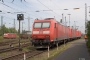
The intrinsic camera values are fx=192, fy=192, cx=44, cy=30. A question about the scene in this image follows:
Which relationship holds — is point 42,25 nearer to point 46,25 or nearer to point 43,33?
point 46,25

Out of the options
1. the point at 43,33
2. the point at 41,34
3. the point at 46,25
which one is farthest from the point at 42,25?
the point at 41,34

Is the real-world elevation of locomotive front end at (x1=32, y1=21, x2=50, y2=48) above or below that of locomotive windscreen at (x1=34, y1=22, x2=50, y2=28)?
below

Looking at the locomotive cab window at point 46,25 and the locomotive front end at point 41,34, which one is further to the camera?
the locomotive cab window at point 46,25

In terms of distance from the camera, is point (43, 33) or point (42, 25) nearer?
point (43, 33)

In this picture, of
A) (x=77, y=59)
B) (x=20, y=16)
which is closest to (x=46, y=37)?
(x=20, y=16)

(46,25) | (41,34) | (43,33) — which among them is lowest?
(41,34)

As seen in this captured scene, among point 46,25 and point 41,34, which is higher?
point 46,25

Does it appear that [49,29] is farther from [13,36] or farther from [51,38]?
[13,36]

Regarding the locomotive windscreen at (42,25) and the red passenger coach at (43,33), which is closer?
the red passenger coach at (43,33)

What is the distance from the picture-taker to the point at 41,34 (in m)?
22.3

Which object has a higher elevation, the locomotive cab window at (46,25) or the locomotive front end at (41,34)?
the locomotive cab window at (46,25)

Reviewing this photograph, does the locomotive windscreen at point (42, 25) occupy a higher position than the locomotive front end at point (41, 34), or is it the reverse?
the locomotive windscreen at point (42, 25)

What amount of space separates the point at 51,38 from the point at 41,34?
1247 millimetres

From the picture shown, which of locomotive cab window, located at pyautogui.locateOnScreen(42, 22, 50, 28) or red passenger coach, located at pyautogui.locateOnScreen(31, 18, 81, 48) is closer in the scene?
red passenger coach, located at pyautogui.locateOnScreen(31, 18, 81, 48)
